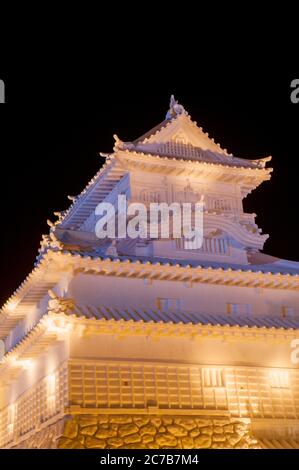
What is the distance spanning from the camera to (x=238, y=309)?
26297 millimetres

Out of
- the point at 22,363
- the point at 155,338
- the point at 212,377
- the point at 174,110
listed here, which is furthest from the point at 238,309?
the point at 174,110

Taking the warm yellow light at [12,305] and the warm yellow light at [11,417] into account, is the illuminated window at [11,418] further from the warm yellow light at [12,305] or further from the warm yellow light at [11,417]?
the warm yellow light at [12,305]

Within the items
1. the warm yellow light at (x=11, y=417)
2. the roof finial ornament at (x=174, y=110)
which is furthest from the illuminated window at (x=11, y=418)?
the roof finial ornament at (x=174, y=110)

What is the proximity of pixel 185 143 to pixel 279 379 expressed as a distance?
41.7 feet

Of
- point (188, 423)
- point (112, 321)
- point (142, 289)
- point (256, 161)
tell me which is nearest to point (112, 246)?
point (142, 289)

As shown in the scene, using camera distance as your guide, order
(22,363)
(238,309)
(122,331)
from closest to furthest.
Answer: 1. (122,331)
2. (238,309)
3. (22,363)

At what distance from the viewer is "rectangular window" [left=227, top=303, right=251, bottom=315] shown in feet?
86.0

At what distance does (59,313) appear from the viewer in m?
21.6

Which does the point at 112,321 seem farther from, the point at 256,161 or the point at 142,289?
the point at 256,161

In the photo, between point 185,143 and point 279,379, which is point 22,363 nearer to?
point 279,379

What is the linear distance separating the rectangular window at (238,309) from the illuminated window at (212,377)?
9.26 ft

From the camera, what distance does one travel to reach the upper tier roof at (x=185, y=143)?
30.8 metres

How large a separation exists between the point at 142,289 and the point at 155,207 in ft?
17.6

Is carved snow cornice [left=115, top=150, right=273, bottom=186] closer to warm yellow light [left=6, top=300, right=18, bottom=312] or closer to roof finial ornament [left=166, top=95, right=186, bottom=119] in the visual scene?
roof finial ornament [left=166, top=95, right=186, bottom=119]
